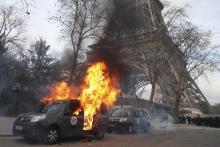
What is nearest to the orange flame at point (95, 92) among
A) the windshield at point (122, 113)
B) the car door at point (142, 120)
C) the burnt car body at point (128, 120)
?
the burnt car body at point (128, 120)

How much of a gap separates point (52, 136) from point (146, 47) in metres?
27.5

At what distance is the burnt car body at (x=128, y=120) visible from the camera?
21.7 m

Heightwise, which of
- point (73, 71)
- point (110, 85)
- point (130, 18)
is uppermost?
point (130, 18)

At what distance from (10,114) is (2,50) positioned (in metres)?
7.95

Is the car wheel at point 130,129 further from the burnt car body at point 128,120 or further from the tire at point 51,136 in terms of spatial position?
the tire at point 51,136

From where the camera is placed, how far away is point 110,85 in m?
19.8

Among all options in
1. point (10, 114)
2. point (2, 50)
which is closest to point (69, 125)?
point (10, 114)

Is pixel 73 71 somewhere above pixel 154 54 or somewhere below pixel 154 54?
below

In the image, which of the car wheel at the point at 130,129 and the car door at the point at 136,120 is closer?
the car wheel at the point at 130,129

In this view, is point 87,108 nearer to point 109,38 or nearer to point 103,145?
point 103,145

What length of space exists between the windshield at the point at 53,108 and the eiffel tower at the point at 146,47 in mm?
6845

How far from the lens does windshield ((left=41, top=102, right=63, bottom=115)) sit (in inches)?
586

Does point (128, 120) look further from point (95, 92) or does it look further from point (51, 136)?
point (51, 136)

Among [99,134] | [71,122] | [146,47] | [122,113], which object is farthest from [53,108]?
[146,47]
